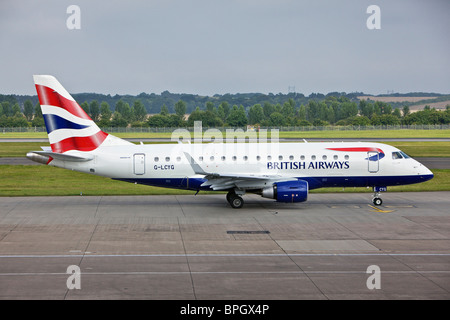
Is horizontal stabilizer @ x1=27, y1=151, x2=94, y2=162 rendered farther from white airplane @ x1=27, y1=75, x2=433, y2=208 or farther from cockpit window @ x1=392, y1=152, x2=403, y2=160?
cockpit window @ x1=392, y1=152, x2=403, y2=160

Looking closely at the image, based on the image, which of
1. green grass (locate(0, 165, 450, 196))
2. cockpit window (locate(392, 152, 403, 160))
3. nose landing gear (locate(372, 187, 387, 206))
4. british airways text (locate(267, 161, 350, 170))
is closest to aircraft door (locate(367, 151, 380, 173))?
cockpit window (locate(392, 152, 403, 160))

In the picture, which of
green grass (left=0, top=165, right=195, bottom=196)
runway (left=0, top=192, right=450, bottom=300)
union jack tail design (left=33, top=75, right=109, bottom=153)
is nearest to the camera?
runway (left=0, top=192, right=450, bottom=300)

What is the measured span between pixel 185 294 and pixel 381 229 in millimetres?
12499

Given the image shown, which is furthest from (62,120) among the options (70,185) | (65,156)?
(70,185)

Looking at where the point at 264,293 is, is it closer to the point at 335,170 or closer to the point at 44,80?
the point at 335,170

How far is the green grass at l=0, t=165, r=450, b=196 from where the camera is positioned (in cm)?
3731

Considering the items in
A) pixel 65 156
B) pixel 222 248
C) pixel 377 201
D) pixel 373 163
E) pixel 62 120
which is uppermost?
pixel 62 120

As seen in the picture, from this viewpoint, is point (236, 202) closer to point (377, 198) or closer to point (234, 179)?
point (234, 179)

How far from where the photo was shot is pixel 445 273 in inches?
719

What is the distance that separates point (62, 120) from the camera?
3088 centimetres

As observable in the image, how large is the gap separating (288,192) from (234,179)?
2998 mm

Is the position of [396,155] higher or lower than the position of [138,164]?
higher

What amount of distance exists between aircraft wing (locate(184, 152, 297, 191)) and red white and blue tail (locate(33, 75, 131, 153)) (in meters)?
5.78

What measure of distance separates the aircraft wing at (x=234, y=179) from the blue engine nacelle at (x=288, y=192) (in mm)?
799
